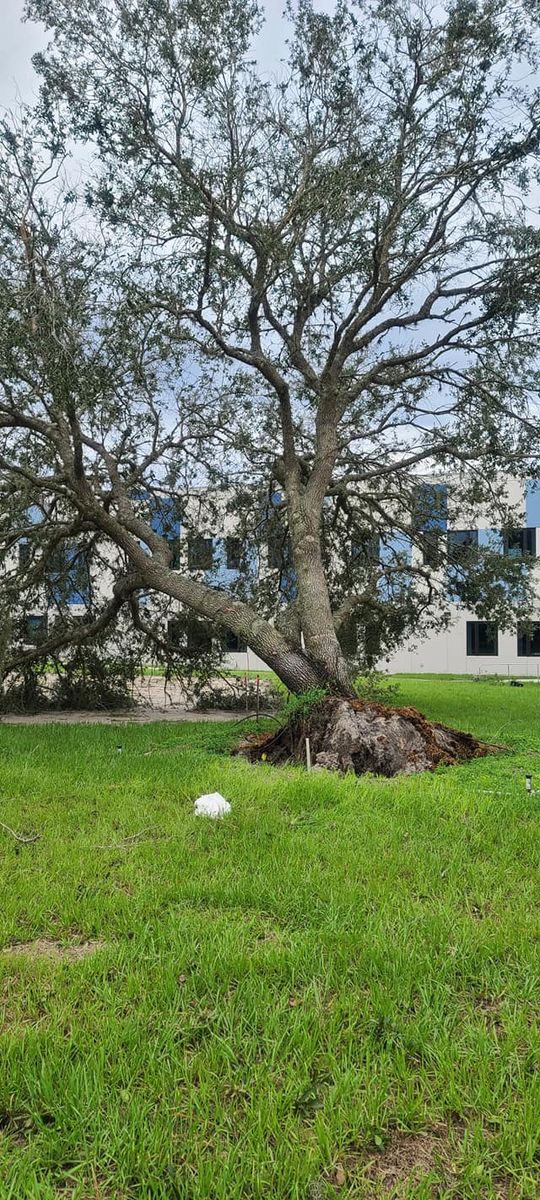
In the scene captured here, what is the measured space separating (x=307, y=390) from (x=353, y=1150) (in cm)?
1120

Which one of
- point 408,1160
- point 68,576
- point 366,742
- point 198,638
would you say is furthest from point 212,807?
point 68,576

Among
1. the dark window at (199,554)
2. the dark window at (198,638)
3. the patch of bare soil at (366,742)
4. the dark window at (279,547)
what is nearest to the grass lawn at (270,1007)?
the patch of bare soil at (366,742)

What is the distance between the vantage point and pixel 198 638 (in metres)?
12.9

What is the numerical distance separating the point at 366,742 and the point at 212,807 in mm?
2547

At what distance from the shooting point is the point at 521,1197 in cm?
179

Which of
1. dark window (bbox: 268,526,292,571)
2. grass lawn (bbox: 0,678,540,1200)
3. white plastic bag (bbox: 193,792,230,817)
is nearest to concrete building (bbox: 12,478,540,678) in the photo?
dark window (bbox: 268,526,292,571)

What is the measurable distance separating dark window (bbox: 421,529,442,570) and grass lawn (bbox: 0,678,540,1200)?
287 inches

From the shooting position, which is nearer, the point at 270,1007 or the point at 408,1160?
the point at 408,1160

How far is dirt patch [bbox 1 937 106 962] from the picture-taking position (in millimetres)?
2908

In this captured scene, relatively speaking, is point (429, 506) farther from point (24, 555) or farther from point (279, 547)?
point (24, 555)

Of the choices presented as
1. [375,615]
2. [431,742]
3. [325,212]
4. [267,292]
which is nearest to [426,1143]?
[431,742]

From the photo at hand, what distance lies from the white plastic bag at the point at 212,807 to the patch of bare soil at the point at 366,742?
2.01 meters

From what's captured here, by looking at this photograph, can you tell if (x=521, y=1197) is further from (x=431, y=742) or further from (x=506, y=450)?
(x=506, y=450)

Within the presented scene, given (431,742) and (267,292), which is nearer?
(431,742)
